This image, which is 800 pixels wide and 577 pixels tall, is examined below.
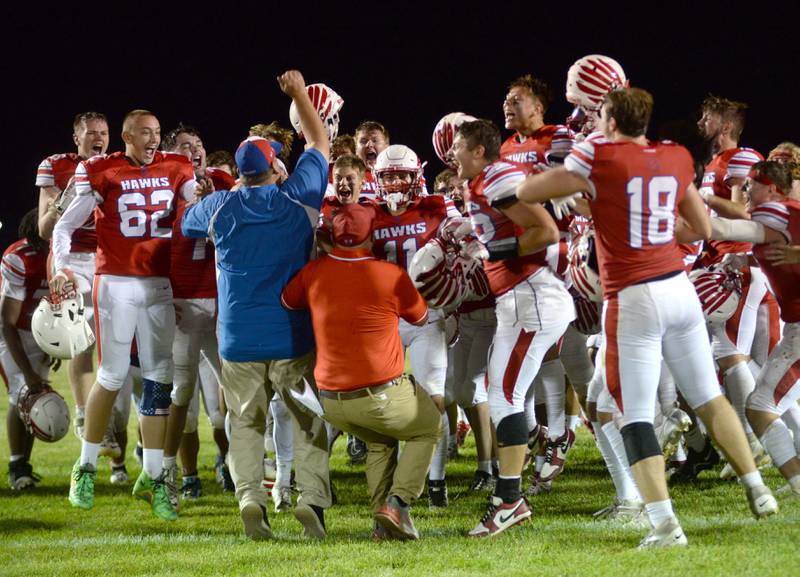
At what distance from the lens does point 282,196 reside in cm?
520

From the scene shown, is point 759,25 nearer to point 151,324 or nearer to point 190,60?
point 190,60

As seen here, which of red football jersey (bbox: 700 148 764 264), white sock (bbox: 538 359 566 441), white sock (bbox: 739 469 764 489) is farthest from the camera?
white sock (bbox: 538 359 566 441)

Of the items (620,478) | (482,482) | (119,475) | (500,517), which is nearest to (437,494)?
(482,482)

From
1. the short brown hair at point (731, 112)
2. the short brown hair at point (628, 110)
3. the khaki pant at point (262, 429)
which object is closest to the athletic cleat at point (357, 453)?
the khaki pant at point (262, 429)

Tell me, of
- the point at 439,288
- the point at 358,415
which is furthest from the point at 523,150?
the point at 358,415

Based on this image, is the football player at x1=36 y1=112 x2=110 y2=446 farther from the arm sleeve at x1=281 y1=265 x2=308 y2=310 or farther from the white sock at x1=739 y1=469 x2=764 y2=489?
the white sock at x1=739 y1=469 x2=764 y2=489

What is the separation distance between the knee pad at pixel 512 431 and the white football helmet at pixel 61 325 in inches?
103

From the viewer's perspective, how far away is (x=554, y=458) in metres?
6.55

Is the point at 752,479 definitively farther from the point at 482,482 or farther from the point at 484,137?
the point at 482,482

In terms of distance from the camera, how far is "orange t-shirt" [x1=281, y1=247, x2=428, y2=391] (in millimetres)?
4945

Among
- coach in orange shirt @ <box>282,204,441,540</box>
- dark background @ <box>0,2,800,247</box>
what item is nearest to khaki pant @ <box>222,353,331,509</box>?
coach in orange shirt @ <box>282,204,441,540</box>

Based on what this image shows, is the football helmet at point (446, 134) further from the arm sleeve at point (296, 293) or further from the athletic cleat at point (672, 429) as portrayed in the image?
the athletic cleat at point (672, 429)

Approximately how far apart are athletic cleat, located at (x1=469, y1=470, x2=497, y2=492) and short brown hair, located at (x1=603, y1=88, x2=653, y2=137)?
9.41 feet

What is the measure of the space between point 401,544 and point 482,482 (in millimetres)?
1794
